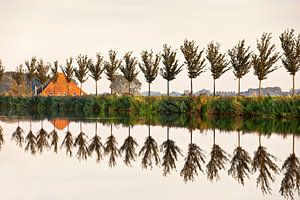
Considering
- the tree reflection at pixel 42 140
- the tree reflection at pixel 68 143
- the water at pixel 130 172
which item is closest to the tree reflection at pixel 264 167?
the water at pixel 130 172

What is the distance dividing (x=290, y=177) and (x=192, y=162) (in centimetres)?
330

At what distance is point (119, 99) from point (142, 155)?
28731 mm

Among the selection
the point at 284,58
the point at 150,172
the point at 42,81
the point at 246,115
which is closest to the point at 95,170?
the point at 150,172

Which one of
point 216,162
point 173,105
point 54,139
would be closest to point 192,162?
point 216,162

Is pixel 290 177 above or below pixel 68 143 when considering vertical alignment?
below

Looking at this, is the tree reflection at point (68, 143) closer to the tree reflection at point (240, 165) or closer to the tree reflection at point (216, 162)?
the tree reflection at point (216, 162)

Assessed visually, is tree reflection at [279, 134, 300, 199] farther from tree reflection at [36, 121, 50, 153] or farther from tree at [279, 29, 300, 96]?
tree at [279, 29, 300, 96]

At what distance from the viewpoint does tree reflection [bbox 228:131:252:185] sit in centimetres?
1177

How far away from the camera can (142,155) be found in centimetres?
1523

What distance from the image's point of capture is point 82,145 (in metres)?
17.9

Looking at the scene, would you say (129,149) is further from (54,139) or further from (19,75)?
(19,75)

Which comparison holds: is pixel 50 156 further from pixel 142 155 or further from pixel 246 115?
pixel 246 115

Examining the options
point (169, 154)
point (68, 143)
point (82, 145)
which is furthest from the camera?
point (68, 143)

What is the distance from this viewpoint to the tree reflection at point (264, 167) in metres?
10.8
